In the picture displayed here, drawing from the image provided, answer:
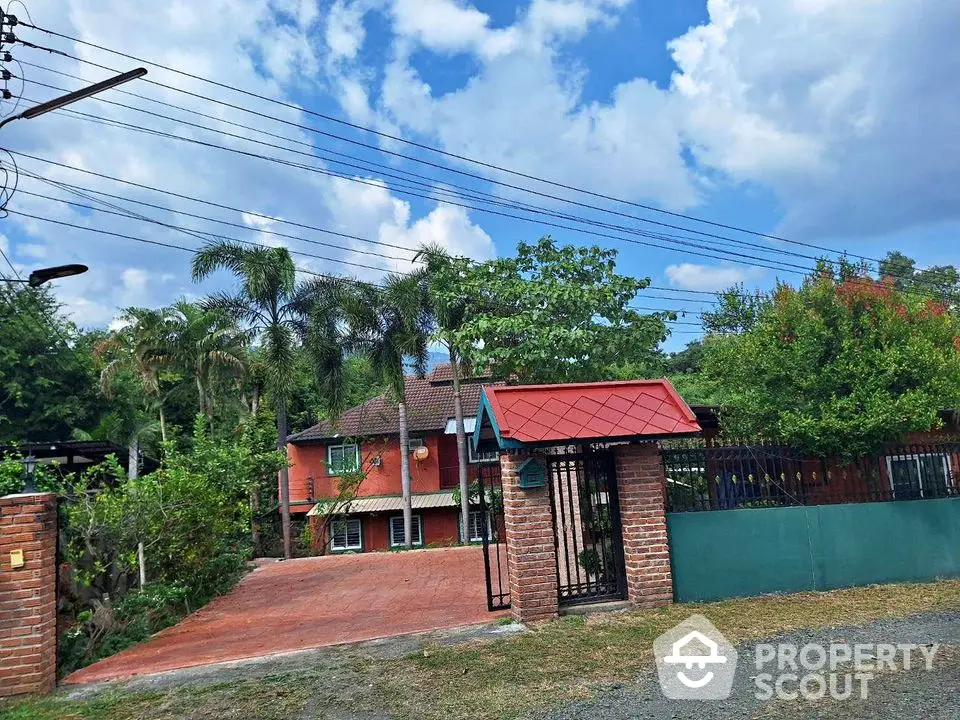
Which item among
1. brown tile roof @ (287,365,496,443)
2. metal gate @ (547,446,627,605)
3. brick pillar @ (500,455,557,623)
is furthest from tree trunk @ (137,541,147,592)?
brown tile roof @ (287,365,496,443)

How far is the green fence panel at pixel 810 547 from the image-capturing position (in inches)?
291

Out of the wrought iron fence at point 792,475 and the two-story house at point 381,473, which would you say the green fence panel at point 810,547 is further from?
the two-story house at point 381,473

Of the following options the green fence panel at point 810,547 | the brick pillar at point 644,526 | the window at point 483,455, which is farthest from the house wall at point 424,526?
the brick pillar at point 644,526

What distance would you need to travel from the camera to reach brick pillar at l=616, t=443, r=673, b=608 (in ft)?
23.4

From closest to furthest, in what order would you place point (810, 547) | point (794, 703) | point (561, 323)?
point (794, 703), point (810, 547), point (561, 323)

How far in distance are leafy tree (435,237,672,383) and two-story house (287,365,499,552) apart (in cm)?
1065

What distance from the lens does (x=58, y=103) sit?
7.26 meters

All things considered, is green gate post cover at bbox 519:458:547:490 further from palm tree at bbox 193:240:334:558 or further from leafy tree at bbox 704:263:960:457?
palm tree at bbox 193:240:334:558

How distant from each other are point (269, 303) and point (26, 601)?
13660mm

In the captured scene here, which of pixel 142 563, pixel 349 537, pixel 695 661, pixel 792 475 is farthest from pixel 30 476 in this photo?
pixel 349 537

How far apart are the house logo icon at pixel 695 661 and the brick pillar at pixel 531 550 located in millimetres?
1288

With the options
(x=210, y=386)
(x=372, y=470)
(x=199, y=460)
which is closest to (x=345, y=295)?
(x=210, y=386)

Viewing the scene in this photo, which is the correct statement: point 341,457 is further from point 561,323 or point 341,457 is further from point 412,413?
point 561,323

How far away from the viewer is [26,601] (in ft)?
19.1
